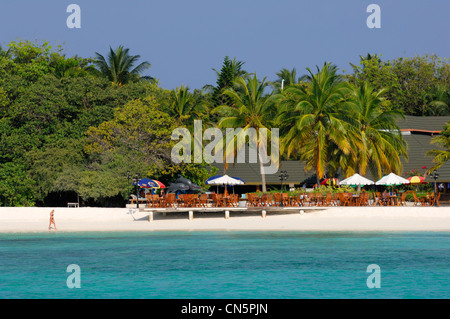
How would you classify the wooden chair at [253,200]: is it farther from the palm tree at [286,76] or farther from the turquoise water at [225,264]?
the palm tree at [286,76]

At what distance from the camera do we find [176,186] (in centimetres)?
4184

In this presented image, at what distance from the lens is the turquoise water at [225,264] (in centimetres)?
1952

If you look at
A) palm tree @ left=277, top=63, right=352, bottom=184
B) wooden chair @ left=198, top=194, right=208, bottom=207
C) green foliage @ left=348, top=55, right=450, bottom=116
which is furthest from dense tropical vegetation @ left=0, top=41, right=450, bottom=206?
green foliage @ left=348, top=55, right=450, bottom=116

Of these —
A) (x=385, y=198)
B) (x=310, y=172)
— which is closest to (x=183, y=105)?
(x=310, y=172)

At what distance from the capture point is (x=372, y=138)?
46.1 metres

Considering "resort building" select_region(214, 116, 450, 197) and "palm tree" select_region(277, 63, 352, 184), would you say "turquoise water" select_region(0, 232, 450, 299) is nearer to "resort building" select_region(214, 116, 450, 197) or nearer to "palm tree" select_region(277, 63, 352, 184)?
"palm tree" select_region(277, 63, 352, 184)

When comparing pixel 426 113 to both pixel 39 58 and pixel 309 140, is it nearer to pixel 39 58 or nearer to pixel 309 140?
pixel 309 140

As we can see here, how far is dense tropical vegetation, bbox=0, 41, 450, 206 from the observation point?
143ft

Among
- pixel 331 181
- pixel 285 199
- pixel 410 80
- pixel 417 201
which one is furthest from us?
pixel 410 80

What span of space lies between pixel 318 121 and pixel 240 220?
10920mm

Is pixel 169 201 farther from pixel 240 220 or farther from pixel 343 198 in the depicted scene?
pixel 343 198

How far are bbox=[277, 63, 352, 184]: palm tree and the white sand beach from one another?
6.86 metres

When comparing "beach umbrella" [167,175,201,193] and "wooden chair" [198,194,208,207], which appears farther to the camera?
"beach umbrella" [167,175,201,193]
